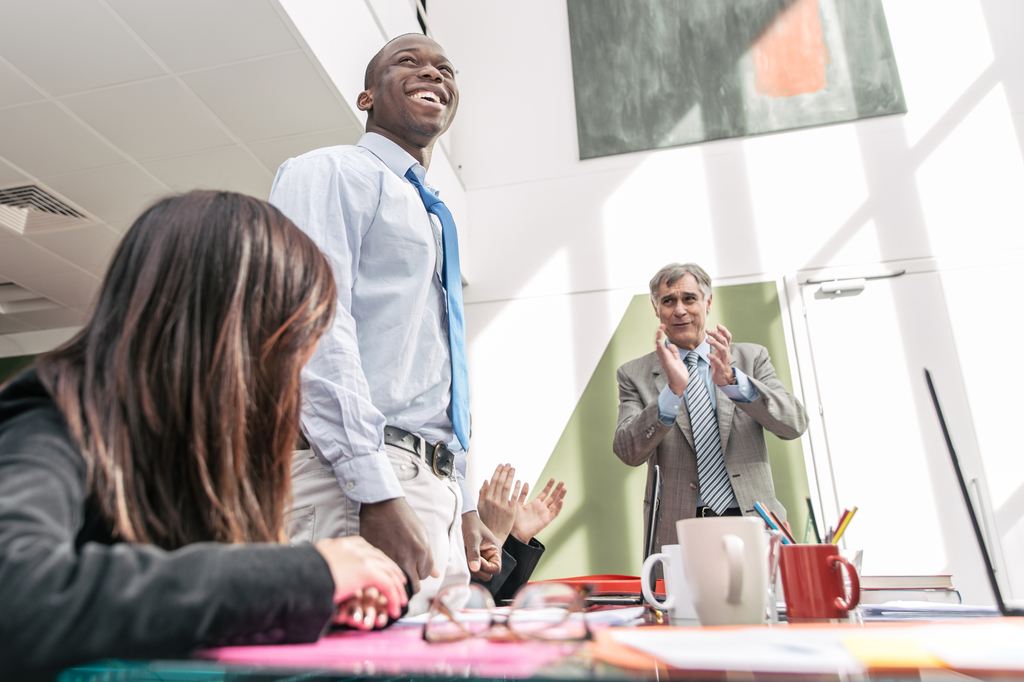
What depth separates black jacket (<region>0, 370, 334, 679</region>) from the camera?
1.34 feet

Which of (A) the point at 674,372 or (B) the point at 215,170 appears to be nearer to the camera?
(A) the point at 674,372

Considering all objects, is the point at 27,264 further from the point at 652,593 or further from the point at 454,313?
the point at 652,593

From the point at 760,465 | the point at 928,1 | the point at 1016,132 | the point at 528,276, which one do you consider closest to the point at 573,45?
the point at 528,276

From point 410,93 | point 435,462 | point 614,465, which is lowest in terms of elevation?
point 435,462

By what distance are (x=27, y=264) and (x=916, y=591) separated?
476 centimetres

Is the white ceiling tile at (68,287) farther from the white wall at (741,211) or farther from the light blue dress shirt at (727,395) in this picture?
the light blue dress shirt at (727,395)

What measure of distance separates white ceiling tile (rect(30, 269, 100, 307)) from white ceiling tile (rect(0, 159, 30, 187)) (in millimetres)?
993

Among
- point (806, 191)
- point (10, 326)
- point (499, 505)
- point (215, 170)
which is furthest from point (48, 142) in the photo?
point (806, 191)

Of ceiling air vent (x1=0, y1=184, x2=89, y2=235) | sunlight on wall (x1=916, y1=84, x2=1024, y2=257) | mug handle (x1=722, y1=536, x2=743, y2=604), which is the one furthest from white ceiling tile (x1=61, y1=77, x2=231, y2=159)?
sunlight on wall (x1=916, y1=84, x2=1024, y2=257)

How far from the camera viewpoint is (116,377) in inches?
22.2

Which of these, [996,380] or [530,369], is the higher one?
[530,369]

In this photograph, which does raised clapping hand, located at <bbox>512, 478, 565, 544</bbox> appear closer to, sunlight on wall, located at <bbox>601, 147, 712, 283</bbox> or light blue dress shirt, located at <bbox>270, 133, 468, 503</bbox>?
light blue dress shirt, located at <bbox>270, 133, 468, 503</bbox>

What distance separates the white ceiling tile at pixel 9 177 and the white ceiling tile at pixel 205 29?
3.78ft

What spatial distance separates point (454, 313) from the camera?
56.4 inches
